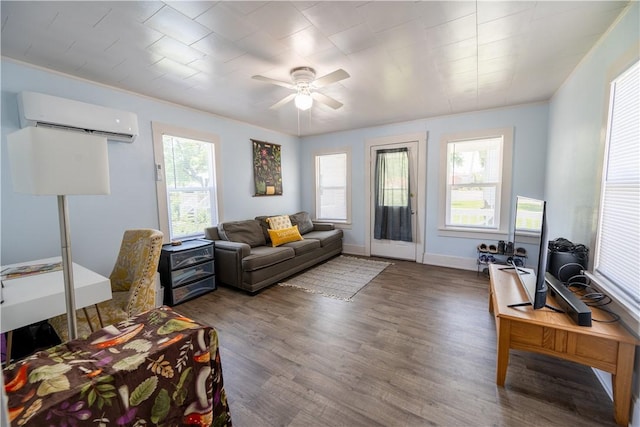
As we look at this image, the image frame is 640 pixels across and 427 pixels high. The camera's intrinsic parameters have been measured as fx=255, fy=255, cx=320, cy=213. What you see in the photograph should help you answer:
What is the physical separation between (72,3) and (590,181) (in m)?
3.77

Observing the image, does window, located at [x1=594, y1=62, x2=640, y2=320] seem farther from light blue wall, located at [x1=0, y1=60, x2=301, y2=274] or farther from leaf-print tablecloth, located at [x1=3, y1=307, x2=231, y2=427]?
light blue wall, located at [x1=0, y1=60, x2=301, y2=274]

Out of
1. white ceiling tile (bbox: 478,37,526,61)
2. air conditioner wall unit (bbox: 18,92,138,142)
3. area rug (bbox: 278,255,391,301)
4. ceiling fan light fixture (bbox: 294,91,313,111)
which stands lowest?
A: area rug (bbox: 278,255,391,301)

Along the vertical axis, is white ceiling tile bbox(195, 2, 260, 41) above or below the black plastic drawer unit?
above

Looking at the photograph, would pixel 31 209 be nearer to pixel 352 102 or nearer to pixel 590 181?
pixel 352 102

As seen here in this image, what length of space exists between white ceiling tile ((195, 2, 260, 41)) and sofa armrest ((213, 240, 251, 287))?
2.24 meters

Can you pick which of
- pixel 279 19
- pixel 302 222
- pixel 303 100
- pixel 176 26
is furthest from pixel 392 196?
pixel 176 26

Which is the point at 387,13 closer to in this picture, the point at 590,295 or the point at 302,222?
the point at 590,295

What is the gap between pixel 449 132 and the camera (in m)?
3.97

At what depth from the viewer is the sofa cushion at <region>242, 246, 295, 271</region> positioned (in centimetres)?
312

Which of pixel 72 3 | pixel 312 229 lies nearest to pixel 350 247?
pixel 312 229

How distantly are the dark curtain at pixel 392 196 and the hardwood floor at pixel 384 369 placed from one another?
5.62 feet

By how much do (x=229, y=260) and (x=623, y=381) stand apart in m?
3.40

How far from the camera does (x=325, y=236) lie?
4.51 metres

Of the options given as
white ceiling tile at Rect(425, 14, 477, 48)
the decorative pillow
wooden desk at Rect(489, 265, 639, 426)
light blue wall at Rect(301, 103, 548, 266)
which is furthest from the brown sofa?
white ceiling tile at Rect(425, 14, 477, 48)
